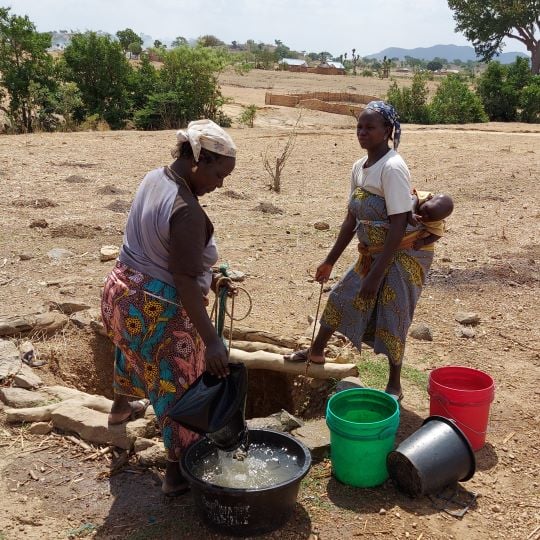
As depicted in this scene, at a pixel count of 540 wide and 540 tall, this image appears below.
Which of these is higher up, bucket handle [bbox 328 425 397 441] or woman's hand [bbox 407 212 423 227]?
woman's hand [bbox 407 212 423 227]

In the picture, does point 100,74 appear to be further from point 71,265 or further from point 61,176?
point 71,265

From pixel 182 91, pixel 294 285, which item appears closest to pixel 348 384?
pixel 294 285

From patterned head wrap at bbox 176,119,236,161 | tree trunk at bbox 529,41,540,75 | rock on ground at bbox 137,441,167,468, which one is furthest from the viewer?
tree trunk at bbox 529,41,540,75

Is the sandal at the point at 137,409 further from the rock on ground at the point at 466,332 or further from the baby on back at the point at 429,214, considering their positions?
the rock on ground at the point at 466,332

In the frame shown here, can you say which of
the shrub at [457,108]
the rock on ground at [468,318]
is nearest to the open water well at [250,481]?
the rock on ground at [468,318]

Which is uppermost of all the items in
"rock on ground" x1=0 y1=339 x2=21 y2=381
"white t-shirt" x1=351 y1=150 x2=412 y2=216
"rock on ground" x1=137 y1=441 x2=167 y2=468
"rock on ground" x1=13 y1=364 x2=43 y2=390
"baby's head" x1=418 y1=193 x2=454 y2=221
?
"white t-shirt" x1=351 y1=150 x2=412 y2=216

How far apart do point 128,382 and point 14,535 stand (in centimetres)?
78

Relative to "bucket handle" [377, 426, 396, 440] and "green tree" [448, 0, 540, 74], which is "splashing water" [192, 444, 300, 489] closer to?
"bucket handle" [377, 426, 396, 440]

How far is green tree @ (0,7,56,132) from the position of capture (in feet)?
47.9

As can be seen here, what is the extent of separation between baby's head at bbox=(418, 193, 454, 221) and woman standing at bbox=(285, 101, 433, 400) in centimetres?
11

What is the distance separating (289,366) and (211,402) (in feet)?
5.06

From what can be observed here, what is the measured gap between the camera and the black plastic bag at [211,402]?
101 inches

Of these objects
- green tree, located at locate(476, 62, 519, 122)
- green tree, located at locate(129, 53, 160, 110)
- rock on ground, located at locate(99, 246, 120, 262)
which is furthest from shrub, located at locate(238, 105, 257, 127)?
rock on ground, located at locate(99, 246, 120, 262)

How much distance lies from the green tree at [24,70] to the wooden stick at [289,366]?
40.0 ft
